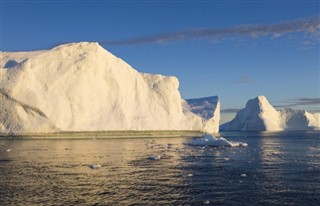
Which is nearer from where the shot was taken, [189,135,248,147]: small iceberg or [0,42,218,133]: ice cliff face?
[189,135,248,147]: small iceberg

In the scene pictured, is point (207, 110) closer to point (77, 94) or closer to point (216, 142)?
point (77, 94)

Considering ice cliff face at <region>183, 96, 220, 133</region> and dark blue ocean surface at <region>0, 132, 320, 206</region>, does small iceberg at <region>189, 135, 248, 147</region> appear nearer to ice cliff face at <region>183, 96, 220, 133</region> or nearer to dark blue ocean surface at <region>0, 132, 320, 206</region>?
dark blue ocean surface at <region>0, 132, 320, 206</region>

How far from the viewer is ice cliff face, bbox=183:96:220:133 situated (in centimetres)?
13525

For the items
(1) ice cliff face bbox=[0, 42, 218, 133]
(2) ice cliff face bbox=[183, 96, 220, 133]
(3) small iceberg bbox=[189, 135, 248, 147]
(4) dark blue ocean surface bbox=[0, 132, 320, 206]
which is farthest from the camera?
(2) ice cliff face bbox=[183, 96, 220, 133]

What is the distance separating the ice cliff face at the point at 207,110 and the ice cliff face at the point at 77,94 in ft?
72.0

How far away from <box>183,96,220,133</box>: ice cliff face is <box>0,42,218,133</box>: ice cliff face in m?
21.9

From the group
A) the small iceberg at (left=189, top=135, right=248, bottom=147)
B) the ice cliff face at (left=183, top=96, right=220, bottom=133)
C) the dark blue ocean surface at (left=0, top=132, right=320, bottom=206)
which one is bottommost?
the dark blue ocean surface at (left=0, top=132, right=320, bottom=206)

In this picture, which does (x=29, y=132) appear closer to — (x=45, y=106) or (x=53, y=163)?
(x=45, y=106)

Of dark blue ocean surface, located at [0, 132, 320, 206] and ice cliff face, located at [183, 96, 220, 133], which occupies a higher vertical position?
ice cliff face, located at [183, 96, 220, 133]

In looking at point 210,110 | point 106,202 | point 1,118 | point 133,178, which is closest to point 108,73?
point 1,118

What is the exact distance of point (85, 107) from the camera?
90688 millimetres

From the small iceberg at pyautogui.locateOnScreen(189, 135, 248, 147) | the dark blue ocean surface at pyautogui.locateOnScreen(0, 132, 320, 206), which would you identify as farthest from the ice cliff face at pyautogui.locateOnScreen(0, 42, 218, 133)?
the dark blue ocean surface at pyautogui.locateOnScreen(0, 132, 320, 206)

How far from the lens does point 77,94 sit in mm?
89812

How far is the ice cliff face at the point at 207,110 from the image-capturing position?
135 m
